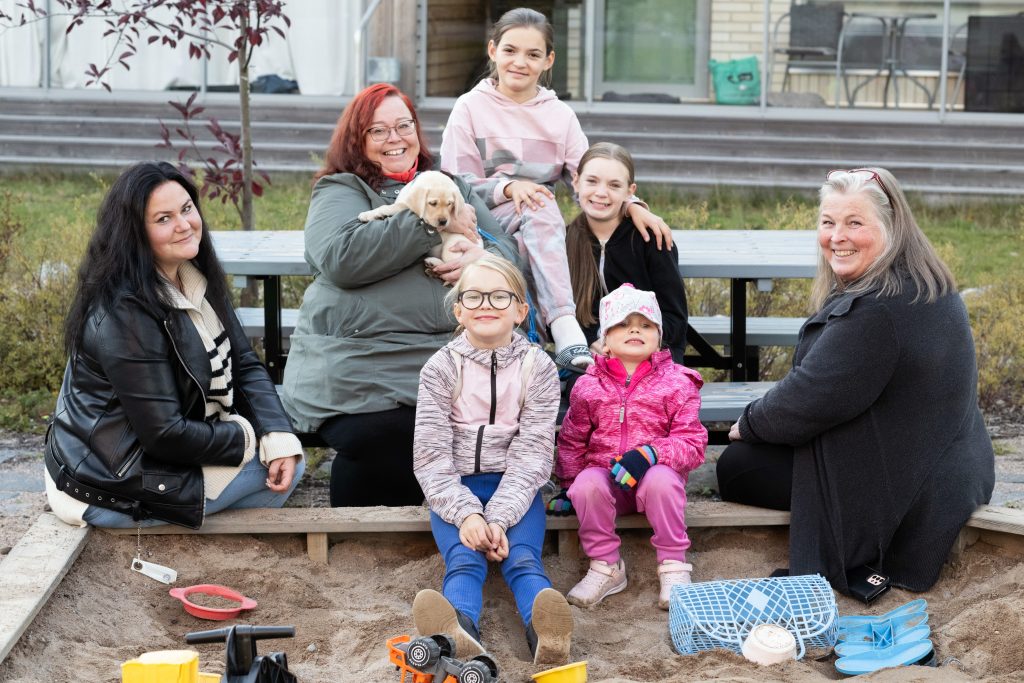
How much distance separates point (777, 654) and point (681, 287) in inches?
68.6

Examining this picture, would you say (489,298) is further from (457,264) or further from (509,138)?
(509,138)

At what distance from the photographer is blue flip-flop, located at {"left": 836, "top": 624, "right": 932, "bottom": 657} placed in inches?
146

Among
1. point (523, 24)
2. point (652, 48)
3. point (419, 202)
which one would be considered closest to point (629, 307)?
point (419, 202)

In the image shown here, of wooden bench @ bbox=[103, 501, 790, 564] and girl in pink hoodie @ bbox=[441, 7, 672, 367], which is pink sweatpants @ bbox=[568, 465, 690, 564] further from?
girl in pink hoodie @ bbox=[441, 7, 672, 367]

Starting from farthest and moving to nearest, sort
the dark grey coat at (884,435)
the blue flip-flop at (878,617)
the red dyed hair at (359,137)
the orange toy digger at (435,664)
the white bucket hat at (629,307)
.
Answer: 1. the red dyed hair at (359,137)
2. the white bucket hat at (629,307)
3. the dark grey coat at (884,435)
4. the blue flip-flop at (878,617)
5. the orange toy digger at (435,664)

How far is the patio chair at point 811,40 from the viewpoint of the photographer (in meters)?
12.7

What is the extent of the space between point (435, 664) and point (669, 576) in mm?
1060

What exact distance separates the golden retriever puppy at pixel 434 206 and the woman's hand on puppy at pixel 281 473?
0.85 meters

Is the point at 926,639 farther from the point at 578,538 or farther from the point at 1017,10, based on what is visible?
the point at 1017,10

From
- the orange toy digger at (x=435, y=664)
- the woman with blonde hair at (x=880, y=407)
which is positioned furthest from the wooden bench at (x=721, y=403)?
the orange toy digger at (x=435, y=664)

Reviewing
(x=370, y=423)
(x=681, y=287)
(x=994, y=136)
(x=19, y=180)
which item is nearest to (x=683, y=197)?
(x=994, y=136)

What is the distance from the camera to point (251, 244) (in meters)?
5.95

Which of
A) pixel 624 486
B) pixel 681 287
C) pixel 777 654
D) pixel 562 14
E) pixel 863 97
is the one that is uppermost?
pixel 562 14

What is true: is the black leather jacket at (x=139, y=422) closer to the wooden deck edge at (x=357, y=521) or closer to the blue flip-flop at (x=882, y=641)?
the wooden deck edge at (x=357, y=521)
